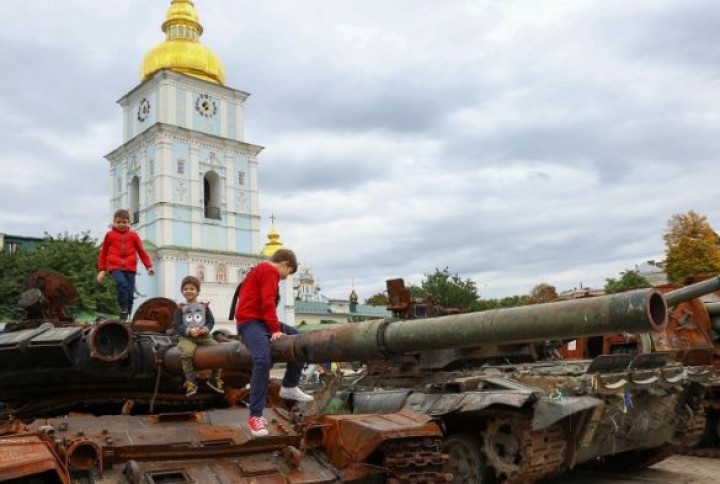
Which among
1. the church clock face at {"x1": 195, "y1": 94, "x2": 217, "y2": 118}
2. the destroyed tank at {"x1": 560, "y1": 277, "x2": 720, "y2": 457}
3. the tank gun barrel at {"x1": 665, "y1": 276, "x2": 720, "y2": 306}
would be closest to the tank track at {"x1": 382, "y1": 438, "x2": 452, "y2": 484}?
the tank gun barrel at {"x1": 665, "y1": 276, "x2": 720, "y2": 306}

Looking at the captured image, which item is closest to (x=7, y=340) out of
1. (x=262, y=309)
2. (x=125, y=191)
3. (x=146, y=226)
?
(x=262, y=309)

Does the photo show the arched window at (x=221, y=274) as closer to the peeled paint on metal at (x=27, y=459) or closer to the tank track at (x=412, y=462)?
the tank track at (x=412, y=462)

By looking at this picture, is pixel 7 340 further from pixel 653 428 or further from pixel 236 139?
pixel 236 139

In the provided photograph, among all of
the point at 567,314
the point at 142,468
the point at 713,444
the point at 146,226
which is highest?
the point at 146,226

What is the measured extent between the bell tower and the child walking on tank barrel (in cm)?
3170

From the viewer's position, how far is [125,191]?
42.4 meters

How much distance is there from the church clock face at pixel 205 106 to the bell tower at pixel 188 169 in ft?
0.17

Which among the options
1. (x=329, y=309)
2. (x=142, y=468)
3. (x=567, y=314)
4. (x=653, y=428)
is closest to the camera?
(x=567, y=314)

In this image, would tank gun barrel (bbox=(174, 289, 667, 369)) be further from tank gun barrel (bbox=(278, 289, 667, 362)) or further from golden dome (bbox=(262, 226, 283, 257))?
golden dome (bbox=(262, 226, 283, 257))

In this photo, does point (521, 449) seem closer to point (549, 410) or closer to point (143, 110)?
point (549, 410)

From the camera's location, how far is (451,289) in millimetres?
47094

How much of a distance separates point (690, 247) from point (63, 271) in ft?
110

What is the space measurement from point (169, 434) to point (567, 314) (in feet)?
11.5

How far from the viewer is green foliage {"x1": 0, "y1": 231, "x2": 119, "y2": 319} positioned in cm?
2806
